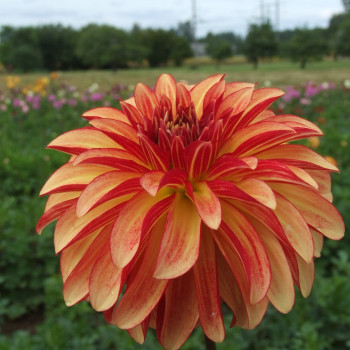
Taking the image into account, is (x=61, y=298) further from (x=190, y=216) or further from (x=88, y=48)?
(x=88, y=48)

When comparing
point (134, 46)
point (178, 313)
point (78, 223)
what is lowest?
point (134, 46)

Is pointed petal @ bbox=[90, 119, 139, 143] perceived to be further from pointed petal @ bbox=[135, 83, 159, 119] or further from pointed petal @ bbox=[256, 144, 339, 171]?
pointed petal @ bbox=[256, 144, 339, 171]

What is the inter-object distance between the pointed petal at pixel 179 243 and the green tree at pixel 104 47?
37047 mm

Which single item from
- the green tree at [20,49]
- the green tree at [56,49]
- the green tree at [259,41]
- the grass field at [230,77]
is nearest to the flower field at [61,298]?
the grass field at [230,77]

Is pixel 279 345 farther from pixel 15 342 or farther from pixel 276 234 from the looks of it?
pixel 276 234

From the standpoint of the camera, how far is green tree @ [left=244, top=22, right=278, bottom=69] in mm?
34559

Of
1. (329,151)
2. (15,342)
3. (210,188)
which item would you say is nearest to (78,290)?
(210,188)

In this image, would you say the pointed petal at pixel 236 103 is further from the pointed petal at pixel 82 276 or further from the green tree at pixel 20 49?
the green tree at pixel 20 49

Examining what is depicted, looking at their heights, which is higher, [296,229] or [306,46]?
[296,229]

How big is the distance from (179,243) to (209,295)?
3.0 inches

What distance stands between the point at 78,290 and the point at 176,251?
0.15m

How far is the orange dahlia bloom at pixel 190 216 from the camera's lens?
53cm

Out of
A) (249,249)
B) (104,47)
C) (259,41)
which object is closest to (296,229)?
(249,249)

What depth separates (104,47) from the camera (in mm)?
38094
